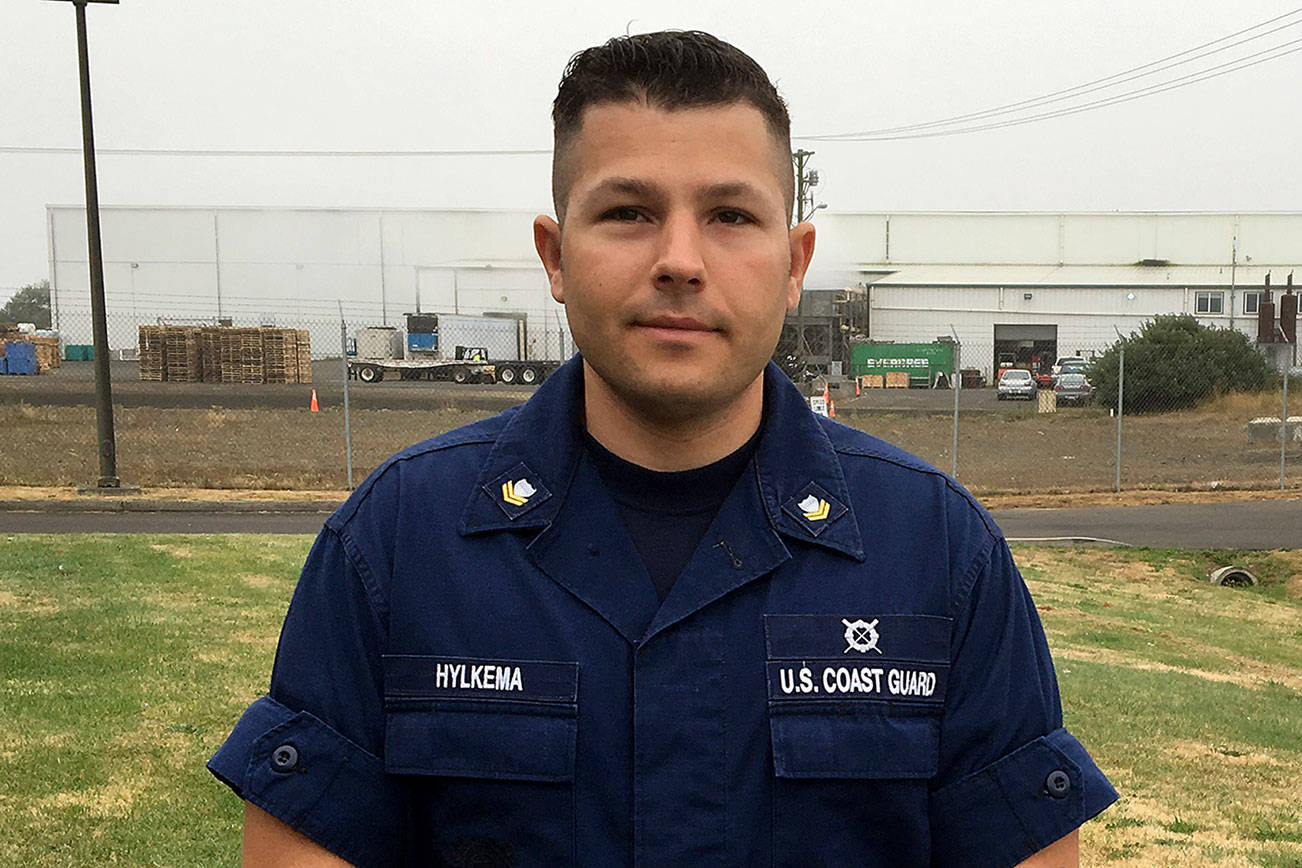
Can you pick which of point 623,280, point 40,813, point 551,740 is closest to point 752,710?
point 551,740

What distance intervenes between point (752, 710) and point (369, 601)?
540mm

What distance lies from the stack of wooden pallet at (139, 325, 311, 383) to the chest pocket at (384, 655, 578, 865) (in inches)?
1463

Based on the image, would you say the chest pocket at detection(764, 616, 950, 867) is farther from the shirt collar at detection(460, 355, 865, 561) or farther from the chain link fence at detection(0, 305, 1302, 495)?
the chain link fence at detection(0, 305, 1302, 495)

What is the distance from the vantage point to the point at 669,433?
5.80ft

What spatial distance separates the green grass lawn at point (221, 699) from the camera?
14.2 ft

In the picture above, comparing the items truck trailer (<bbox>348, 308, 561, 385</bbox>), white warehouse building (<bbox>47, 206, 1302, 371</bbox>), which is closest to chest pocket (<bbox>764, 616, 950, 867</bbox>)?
truck trailer (<bbox>348, 308, 561, 385</bbox>)

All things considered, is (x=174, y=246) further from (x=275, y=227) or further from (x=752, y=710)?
(x=752, y=710)

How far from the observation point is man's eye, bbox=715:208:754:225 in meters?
1.71

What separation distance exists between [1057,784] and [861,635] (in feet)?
1.10

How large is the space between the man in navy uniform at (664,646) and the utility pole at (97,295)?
1516cm

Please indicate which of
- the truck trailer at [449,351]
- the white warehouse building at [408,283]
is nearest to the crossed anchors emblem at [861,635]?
the truck trailer at [449,351]

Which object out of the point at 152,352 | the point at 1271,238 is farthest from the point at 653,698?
the point at 1271,238

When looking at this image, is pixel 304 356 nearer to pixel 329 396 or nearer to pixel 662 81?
pixel 329 396

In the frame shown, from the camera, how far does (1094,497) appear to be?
17.9 m
